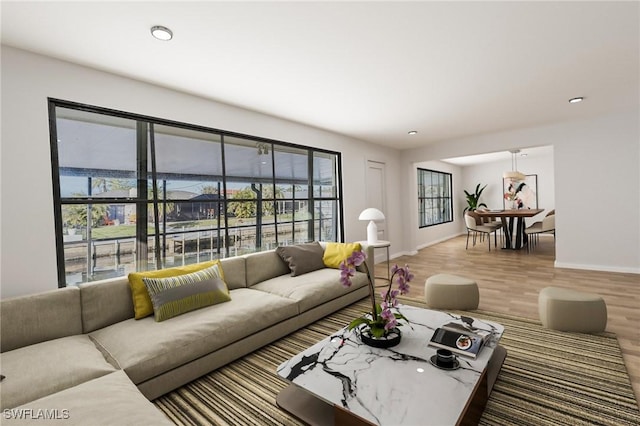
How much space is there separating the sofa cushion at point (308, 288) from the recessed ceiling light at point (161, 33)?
91.4 inches

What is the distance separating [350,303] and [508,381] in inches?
69.8

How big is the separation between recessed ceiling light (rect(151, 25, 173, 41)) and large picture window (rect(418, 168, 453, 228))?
6982 millimetres

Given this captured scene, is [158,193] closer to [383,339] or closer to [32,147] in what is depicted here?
[32,147]

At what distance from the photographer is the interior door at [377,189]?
5901mm

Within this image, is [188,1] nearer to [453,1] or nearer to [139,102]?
[139,102]

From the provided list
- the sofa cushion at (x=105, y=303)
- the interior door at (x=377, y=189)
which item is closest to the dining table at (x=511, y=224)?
the interior door at (x=377, y=189)

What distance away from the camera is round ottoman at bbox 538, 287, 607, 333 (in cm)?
253

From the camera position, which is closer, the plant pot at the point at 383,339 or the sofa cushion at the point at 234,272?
the plant pot at the point at 383,339

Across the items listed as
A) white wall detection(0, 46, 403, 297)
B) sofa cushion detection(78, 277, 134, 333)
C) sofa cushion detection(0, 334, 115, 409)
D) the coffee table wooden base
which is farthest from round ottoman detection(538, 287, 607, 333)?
white wall detection(0, 46, 403, 297)

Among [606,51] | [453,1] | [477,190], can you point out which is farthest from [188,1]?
[477,190]

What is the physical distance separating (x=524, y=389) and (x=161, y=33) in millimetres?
3377

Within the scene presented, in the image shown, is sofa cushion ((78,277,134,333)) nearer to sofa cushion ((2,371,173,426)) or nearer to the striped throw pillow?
the striped throw pillow

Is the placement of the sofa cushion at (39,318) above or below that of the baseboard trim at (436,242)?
above

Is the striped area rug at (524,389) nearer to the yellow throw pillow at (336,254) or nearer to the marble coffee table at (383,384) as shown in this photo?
the marble coffee table at (383,384)
